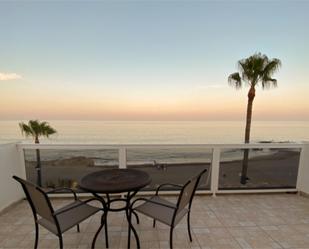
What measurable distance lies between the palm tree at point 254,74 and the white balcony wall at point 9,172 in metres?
7.09

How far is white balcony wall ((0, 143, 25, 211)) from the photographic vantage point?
259 cm

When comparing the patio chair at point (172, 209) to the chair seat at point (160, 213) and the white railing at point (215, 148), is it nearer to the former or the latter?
the chair seat at point (160, 213)

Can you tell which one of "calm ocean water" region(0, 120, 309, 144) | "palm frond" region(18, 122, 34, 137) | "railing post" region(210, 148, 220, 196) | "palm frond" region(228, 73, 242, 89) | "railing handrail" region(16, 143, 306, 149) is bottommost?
"calm ocean water" region(0, 120, 309, 144)

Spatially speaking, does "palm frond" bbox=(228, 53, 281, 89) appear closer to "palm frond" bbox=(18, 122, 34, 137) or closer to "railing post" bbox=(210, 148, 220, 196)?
"railing post" bbox=(210, 148, 220, 196)

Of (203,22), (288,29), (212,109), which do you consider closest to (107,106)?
(212,109)

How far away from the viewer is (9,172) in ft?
9.00

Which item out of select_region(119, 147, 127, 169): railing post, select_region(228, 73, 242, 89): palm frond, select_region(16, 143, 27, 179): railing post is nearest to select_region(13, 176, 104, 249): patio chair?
select_region(119, 147, 127, 169): railing post

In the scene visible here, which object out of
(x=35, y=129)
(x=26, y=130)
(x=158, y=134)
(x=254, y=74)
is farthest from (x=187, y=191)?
(x=158, y=134)

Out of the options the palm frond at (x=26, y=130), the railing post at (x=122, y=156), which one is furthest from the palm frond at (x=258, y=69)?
Answer: the palm frond at (x=26, y=130)

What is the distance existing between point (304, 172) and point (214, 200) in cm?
193

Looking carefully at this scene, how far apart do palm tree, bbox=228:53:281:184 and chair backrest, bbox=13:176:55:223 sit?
6.79 m

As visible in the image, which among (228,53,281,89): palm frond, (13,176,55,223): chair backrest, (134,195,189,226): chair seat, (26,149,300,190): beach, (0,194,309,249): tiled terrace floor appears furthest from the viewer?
(228,53,281,89): palm frond

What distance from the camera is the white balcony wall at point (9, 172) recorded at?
2.59 metres

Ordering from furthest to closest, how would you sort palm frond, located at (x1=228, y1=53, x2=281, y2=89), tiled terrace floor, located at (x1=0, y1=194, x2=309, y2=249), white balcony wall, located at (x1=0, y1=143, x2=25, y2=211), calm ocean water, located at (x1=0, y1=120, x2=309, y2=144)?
calm ocean water, located at (x1=0, y1=120, x2=309, y2=144), palm frond, located at (x1=228, y1=53, x2=281, y2=89), white balcony wall, located at (x1=0, y1=143, x2=25, y2=211), tiled terrace floor, located at (x1=0, y1=194, x2=309, y2=249)
